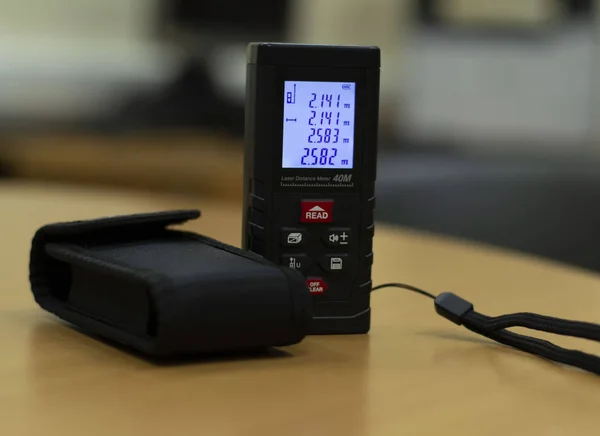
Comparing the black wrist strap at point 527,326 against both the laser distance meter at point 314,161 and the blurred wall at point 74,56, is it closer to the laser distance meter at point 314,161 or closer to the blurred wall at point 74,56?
the laser distance meter at point 314,161

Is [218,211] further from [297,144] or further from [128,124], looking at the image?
[128,124]

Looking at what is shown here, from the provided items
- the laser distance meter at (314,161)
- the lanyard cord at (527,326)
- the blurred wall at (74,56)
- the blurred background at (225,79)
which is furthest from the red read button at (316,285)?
the blurred wall at (74,56)

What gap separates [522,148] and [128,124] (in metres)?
1.34

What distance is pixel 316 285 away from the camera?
78 centimetres

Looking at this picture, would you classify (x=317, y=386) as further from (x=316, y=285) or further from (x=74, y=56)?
(x=74, y=56)

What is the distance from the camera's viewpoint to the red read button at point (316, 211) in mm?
774

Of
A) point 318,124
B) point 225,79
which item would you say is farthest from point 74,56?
point 318,124

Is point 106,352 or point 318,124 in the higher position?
point 318,124

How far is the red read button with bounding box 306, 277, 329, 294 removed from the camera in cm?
78

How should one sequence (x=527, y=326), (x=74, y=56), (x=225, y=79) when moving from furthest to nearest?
(x=225, y=79) → (x=74, y=56) → (x=527, y=326)

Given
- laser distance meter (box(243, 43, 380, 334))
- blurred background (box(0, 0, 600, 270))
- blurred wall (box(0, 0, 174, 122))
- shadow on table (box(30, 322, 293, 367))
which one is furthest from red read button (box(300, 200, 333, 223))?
blurred wall (box(0, 0, 174, 122))

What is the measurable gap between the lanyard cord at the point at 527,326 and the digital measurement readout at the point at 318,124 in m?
0.15

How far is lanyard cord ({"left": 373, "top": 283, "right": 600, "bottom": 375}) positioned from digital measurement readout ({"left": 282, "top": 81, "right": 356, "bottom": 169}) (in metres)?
0.15

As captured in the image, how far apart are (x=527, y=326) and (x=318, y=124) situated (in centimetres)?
22
